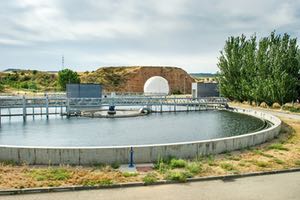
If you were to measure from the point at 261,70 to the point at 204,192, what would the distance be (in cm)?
3814

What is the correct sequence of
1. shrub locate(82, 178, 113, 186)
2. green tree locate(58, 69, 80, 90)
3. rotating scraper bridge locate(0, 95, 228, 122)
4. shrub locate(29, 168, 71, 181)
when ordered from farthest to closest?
1. green tree locate(58, 69, 80, 90)
2. rotating scraper bridge locate(0, 95, 228, 122)
3. shrub locate(29, 168, 71, 181)
4. shrub locate(82, 178, 113, 186)

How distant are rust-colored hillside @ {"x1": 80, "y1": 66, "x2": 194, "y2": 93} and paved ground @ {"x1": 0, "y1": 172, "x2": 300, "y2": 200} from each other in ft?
327

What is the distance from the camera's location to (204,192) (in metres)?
9.99

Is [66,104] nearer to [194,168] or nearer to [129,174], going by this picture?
[129,174]

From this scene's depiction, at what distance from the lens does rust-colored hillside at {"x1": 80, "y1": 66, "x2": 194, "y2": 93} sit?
114m

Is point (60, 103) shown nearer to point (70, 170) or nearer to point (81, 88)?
point (81, 88)

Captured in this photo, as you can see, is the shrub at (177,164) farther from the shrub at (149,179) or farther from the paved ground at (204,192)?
the paved ground at (204,192)

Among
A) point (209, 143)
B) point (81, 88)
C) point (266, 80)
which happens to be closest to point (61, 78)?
point (81, 88)

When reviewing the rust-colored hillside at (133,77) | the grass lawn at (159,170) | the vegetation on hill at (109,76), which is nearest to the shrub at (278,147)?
the grass lawn at (159,170)

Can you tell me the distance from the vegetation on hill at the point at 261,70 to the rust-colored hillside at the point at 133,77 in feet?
192

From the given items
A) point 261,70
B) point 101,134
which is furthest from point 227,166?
point 261,70

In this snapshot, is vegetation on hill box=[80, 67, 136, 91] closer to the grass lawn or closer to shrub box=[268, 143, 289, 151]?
shrub box=[268, 143, 289, 151]

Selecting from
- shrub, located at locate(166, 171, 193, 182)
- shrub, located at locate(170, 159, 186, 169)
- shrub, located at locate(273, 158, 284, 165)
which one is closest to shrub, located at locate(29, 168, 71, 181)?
shrub, located at locate(166, 171, 193, 182)

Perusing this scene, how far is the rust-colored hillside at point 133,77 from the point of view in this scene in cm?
11406
